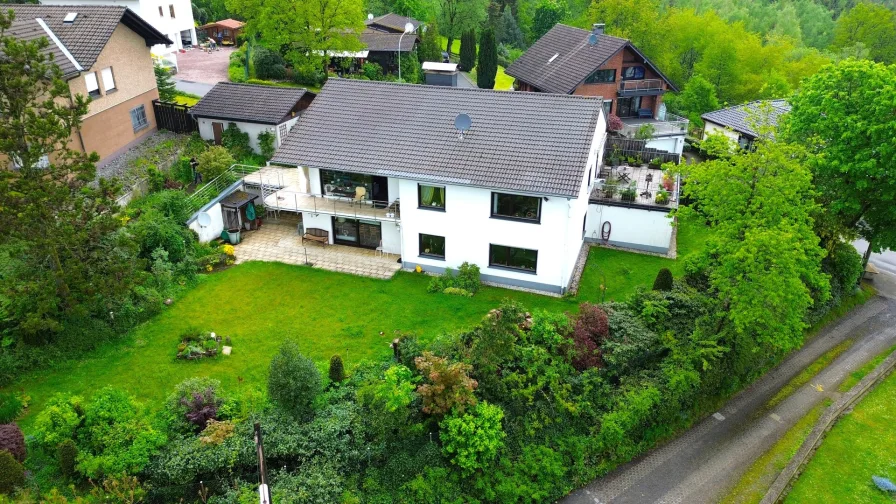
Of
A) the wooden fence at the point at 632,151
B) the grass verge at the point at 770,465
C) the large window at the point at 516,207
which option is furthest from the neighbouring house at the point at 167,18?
the grass verge at the point at 770,465

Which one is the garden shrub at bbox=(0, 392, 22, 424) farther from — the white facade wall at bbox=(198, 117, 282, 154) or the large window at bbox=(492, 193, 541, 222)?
the white facade wall at bbox=(198, 117, 282, 154)

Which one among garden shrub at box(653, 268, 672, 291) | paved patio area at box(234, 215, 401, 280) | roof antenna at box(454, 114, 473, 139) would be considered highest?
roof antenna at box(454, 114, 473, 139)

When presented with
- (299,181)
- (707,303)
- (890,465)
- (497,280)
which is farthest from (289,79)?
(890,465)

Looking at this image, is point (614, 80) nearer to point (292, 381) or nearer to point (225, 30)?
point (292, 381)

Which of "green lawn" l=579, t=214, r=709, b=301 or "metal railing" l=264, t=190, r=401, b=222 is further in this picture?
"metal railing" l=264, t=190, r=401, b=222

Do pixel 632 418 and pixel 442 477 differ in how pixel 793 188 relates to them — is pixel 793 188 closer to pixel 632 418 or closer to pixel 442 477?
pixel 632 418

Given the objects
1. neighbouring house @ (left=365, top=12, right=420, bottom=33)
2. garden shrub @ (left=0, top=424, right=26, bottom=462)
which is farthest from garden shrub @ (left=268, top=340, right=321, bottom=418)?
neighbouring house @ (left=365, top=12, right=420, bottom=33)
